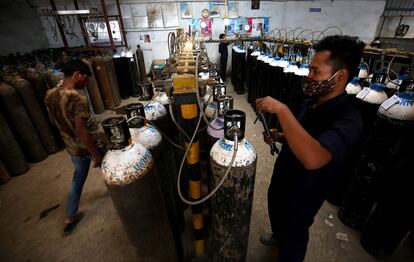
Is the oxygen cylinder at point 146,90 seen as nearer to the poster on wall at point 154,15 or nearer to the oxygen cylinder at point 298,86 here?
the oxygen cylinder at point 298,86

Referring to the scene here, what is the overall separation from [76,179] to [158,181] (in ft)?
4.61

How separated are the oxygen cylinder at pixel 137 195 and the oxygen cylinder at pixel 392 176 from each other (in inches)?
74.4

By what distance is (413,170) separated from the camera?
1.53 meters

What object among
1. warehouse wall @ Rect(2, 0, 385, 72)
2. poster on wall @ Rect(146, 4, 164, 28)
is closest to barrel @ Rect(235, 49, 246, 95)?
warehouse wall @ Rect(2, 0, 385, 72)

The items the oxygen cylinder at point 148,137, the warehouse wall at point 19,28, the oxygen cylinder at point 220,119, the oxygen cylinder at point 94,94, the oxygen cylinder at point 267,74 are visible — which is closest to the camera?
the oxygen cylinder at point 148,137

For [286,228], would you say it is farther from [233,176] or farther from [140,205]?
[140,205]

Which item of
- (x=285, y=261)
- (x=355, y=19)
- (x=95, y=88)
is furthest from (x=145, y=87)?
(x=355, y=19)

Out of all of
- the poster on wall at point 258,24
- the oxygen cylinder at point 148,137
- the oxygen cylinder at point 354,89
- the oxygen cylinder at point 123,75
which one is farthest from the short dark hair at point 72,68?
the poster on wall at point 258,24

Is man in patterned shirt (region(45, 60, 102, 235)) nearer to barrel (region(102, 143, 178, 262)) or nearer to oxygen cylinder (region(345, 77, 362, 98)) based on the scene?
barrel (region(102, 143, 178, 262))

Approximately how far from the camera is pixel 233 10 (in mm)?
7238

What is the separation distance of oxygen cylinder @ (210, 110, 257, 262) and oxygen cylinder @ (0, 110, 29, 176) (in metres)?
3.37

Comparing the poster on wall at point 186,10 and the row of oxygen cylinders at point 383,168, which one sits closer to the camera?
the row of oxygen cylinders at point 383,168

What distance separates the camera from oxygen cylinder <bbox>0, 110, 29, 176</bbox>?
286cm

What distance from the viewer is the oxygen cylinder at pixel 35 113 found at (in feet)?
10.0
